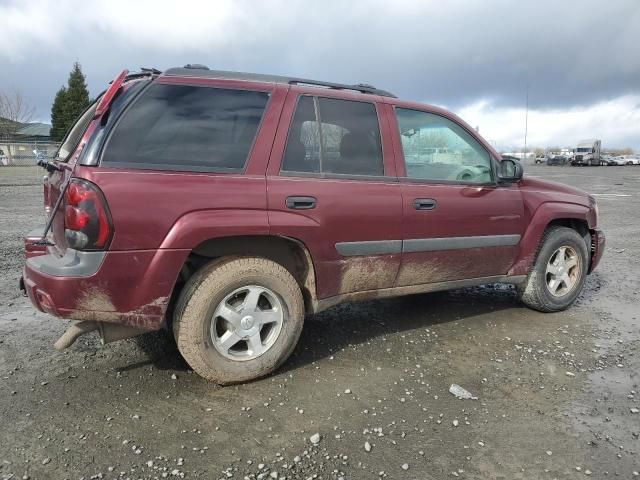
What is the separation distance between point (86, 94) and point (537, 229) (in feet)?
167

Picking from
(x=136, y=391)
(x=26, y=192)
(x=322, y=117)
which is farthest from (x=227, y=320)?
(x=26, y=192)

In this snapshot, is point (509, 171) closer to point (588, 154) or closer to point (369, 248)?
point (369, 248)

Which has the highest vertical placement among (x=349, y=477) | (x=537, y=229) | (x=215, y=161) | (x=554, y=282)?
(x=215, y=161)

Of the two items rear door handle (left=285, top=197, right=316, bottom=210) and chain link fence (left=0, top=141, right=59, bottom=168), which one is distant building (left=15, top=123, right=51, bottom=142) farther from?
rear door handle (left=285, top=197, right=316, bottom=210)

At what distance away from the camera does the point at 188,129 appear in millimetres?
3049

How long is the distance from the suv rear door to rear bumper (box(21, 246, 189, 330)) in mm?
728

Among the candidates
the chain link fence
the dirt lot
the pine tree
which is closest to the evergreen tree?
the pine tree

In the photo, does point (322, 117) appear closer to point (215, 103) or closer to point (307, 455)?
point (215, 103)

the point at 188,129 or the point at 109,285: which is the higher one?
the point at 188,129

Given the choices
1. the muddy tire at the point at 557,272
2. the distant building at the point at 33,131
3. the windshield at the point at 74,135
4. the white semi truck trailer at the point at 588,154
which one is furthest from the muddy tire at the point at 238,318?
the white semi truck trailer at the point at 588,154

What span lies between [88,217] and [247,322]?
3.75 ft

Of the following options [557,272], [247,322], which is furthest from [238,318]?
[557,272]

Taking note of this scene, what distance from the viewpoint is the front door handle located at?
3.71m

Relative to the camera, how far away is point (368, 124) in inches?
144
